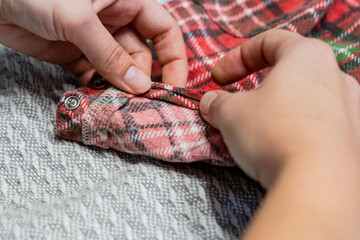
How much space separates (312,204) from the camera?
296 mm

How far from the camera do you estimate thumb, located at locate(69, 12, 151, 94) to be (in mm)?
497

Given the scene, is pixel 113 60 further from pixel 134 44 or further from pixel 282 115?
pixel 282 115

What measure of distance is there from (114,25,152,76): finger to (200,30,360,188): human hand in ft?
0.79

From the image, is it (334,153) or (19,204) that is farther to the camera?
(19,204)

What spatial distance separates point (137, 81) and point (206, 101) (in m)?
0.11

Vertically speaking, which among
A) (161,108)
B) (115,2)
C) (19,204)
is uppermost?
(115,2)

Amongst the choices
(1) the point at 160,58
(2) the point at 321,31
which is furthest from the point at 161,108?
(2) the point at 321,31

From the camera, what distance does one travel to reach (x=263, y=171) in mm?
343

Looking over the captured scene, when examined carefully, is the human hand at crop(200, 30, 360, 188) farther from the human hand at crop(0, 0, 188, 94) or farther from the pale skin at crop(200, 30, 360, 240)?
the human hand at crop(0, 0, 188, 94)

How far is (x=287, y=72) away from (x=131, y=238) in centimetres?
24

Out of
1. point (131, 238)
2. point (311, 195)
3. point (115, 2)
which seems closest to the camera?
point (311, 195)

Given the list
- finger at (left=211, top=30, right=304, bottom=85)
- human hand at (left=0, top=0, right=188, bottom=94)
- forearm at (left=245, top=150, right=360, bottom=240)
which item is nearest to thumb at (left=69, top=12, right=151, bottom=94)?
human hand at (left=0, top=0, right=188, bottom=94)

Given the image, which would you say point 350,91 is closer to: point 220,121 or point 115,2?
point 220,121

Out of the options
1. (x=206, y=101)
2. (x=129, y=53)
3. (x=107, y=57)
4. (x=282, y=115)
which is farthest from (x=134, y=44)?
(x=282, y=115)
